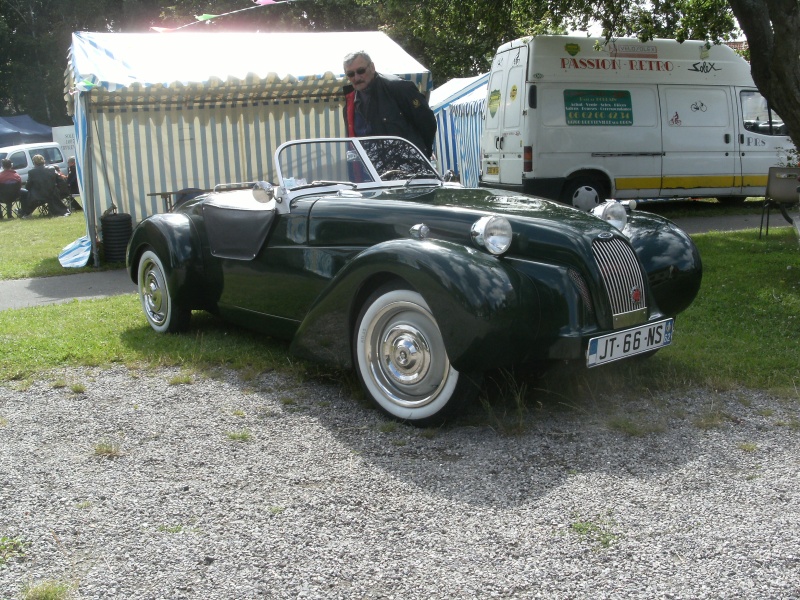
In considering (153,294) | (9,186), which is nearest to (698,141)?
(153,294)

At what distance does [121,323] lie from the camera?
7098 millimetres

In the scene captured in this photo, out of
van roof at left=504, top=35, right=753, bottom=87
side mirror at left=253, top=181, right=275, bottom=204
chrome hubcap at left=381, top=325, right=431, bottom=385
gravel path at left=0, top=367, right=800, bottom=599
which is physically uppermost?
van roof at left=504, top=35, right=753, bottom=87

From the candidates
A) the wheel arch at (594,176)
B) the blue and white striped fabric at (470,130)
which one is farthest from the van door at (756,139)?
the blue and white striped fabric at (470,130)

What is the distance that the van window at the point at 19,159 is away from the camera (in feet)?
78.6

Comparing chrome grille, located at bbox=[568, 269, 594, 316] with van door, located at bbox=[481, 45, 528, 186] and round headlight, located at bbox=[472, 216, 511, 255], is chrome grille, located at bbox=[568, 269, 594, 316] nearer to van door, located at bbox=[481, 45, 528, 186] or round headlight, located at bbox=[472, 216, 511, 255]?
round headlight, located at bbox=[472, 216, 511, 255]

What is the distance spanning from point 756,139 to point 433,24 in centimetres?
858

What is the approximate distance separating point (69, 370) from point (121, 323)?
1.46m

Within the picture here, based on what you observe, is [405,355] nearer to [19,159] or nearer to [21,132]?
[19,159]

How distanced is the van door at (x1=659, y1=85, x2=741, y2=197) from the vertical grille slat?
10.5m

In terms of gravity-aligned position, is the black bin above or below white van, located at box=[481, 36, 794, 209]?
below

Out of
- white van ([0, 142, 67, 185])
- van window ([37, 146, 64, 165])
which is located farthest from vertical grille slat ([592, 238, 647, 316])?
van window ([37, 146, 64, 165])

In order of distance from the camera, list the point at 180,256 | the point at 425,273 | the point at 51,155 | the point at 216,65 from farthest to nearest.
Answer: the point at 51,155 → the point at 216,65 → the point at 180,256 → the point at 425,273

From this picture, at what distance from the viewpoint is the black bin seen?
11078 mm

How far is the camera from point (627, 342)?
13.7 feet
